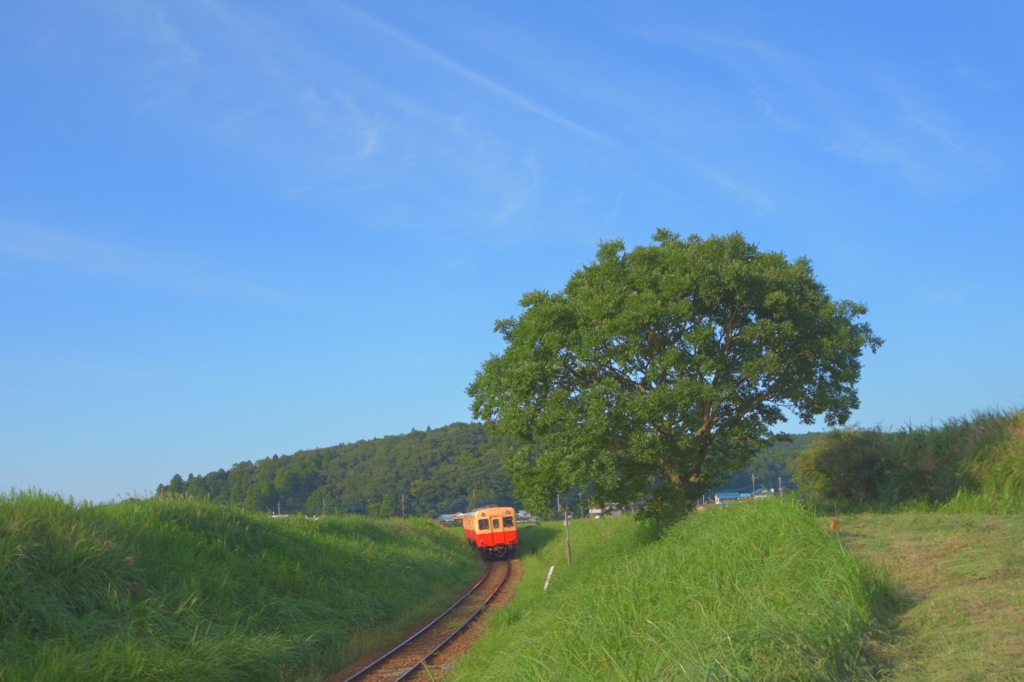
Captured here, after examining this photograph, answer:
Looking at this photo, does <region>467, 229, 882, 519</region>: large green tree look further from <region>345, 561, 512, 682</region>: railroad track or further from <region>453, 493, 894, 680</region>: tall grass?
<region>453, 493, 894, 680</region>: tall grass

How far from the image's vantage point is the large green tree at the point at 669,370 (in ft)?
59.5

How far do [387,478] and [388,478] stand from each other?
97mm

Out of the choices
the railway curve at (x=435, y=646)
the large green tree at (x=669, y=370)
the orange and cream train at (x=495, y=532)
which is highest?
the large green tree at (x=669, y=370)

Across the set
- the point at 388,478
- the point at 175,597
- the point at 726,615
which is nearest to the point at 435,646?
the point at 175,597

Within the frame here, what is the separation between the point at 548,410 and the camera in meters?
18.8

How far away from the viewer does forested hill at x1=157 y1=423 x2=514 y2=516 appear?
72.5 metres

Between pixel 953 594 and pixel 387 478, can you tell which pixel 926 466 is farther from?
pixel 387 478

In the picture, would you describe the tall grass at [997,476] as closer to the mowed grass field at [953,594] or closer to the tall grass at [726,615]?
the mowed grass field at [953,594]

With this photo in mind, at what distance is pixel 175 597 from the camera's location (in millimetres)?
14781

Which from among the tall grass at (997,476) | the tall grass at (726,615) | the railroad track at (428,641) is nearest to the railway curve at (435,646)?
the railroad track at (428,641)

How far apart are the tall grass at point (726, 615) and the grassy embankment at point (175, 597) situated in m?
4.17

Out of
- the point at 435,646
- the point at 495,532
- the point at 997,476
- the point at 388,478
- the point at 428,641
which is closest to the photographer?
the point at 997,476

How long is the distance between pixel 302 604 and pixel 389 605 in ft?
14.9

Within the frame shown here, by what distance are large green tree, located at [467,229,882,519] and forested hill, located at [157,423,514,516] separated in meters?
53.4
